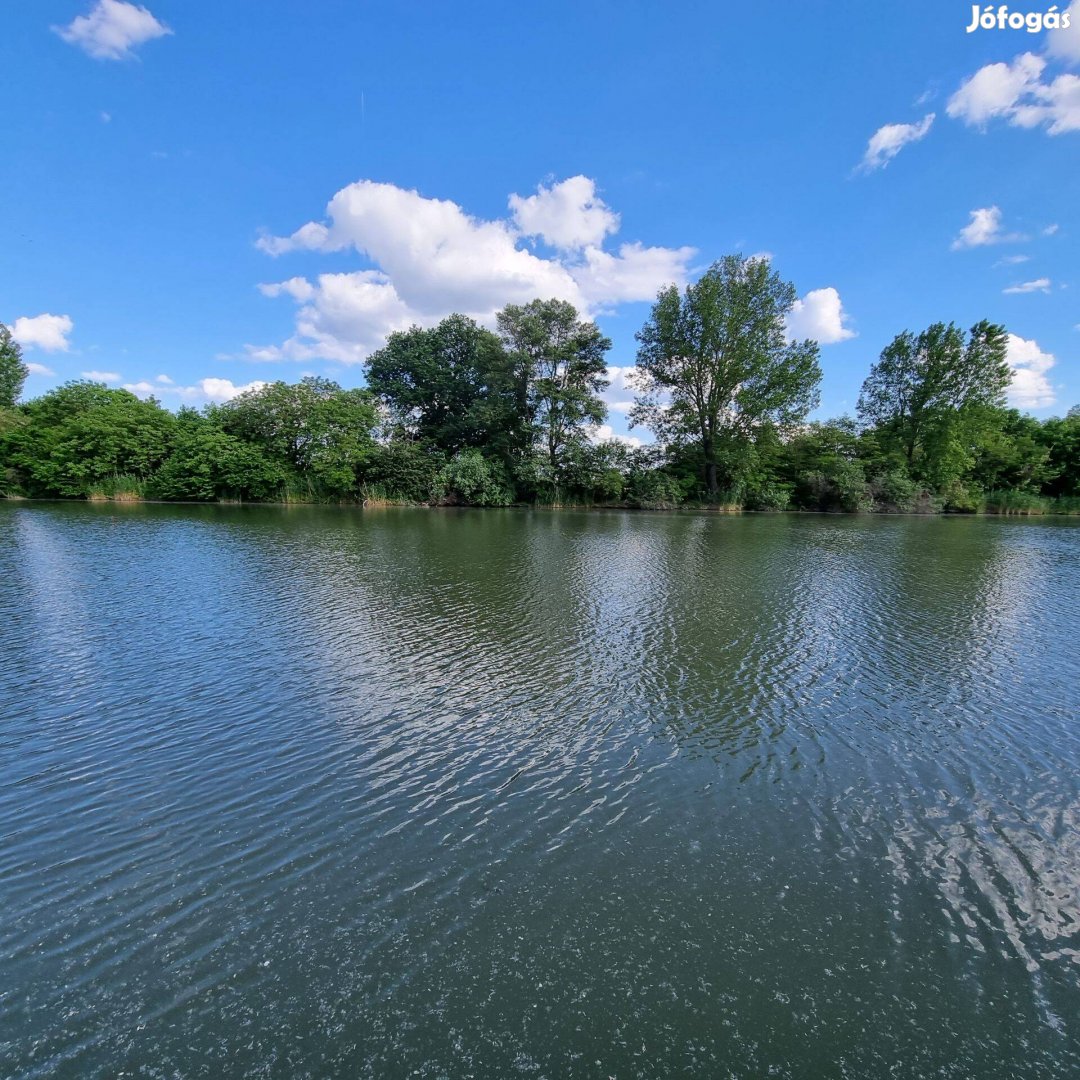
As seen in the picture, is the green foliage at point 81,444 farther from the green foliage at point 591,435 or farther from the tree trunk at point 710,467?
the tree trunk at point 710,467

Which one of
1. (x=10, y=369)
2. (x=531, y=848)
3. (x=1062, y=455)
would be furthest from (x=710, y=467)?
(x=10, y=369)

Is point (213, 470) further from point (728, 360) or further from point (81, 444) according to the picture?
point (728, 360)

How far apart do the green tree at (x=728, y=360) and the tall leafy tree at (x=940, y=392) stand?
12.1 metres

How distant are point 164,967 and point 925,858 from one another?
509 centimetres

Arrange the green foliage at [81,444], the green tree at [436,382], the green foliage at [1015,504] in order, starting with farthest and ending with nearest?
the green tree at [436,382] < the green foliage at [1015,504] < the green foliage at [81,444]

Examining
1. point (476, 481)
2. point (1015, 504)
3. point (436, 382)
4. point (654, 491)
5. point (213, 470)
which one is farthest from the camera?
point (436, 382)

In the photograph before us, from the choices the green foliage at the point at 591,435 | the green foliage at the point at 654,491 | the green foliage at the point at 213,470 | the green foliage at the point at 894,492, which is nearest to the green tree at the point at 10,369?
the green foliage at the point at 591,435

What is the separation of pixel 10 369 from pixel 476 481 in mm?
51630

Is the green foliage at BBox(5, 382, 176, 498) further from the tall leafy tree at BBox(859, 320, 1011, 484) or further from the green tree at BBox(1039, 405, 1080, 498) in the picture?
the green tree at BBox(1039, 405, 1080, 498)

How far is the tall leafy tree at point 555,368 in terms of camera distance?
134 ft

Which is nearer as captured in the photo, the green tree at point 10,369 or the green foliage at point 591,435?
the green foliage at point 591,435

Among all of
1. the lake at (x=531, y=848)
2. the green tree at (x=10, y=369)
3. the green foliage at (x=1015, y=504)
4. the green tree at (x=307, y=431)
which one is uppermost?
the green tree at (x=10, y=369)

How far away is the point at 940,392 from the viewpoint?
4594 cm

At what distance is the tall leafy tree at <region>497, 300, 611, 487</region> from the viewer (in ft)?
134
